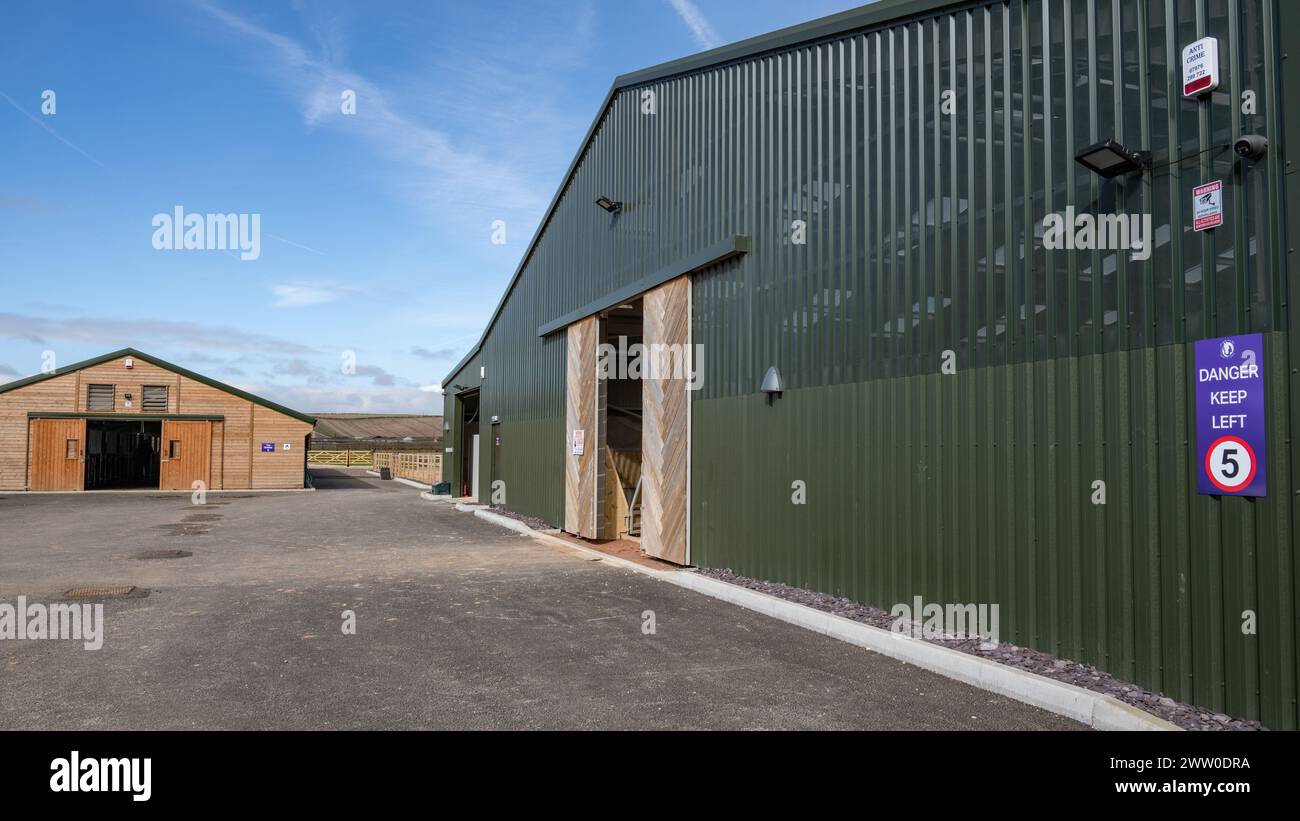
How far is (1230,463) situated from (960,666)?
2367 millimetres

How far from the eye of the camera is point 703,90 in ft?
40.7

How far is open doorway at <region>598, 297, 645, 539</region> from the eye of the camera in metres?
15.9

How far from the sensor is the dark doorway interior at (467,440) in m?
30.9

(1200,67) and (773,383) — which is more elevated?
(1200,67)

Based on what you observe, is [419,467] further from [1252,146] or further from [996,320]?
[1252,146]

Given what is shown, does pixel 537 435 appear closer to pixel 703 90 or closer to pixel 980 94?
pixel 703 90

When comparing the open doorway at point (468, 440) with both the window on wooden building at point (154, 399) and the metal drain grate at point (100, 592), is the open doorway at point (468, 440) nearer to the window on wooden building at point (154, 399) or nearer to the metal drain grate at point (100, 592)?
the window on wooden building at point (154, 399)

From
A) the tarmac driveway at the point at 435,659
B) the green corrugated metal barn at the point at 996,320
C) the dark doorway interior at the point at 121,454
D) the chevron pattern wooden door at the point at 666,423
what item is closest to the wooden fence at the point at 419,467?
the dark doorway interior at the point at 121,454

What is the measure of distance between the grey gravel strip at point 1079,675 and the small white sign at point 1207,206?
301 cm

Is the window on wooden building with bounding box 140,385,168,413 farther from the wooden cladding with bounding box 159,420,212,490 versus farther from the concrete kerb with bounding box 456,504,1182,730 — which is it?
the concrete kerb with bounding box 456,504,1182,730

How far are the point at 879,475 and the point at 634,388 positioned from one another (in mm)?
10185

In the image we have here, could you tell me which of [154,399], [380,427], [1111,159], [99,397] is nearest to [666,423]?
[1111,159]

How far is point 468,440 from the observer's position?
3170 cm

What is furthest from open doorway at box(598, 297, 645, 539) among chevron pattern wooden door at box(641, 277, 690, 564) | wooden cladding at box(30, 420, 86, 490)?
wooden cladding at box(30, 420, 86, 490)
